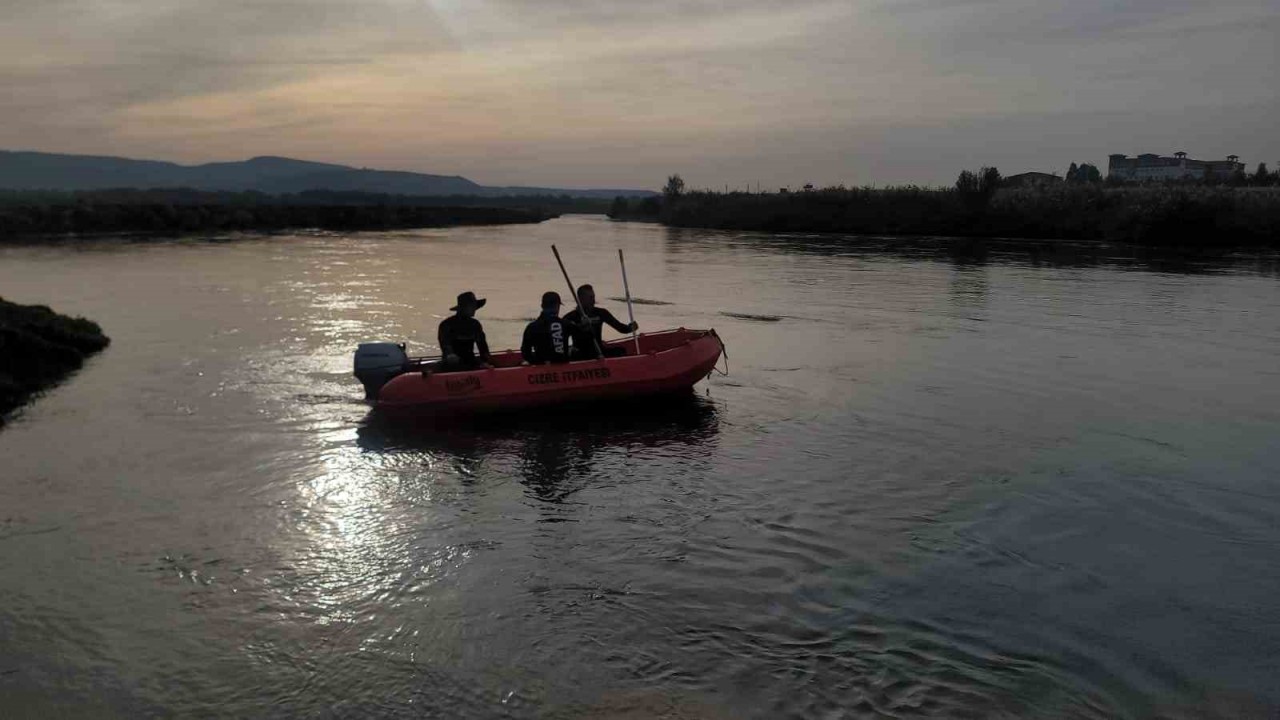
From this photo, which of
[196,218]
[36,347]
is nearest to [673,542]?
[36,347]

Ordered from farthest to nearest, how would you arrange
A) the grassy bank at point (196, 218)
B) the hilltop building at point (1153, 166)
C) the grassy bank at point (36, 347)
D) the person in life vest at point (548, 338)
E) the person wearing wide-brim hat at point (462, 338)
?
the hilltop building at point (1153, 166)
the grassy bank at point (196, 218)
the grassy bank at point (36, 347)
the person wearing wide-brim hat at point (462, 338)
the person in life vest at point (548, 338)

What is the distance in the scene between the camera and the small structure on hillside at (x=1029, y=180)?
5494 cm

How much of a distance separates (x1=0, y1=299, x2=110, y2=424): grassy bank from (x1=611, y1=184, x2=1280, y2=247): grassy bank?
1659 inches

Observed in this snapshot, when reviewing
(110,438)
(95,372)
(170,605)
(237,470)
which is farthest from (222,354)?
(170,605)

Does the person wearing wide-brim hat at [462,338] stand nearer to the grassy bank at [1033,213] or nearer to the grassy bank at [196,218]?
the grassy bank at [1033,213]

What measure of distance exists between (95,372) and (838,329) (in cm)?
1282

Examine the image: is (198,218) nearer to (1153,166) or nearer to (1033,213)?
(1033,213)

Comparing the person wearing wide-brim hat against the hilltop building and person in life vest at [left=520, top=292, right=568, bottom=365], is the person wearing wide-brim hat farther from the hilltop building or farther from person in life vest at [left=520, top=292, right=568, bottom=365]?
the hilltop building

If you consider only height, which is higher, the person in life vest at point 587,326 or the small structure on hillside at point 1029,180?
the small structure on hillside at point 1029,180

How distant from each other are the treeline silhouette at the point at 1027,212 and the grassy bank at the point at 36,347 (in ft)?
138

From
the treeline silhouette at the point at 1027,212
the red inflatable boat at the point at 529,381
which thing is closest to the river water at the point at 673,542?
the red inflatable boat at the point at 529,381

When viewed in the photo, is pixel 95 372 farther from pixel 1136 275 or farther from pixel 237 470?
pixel 1136 275

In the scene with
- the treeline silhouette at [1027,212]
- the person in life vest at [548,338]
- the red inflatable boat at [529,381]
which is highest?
the treeline silhouette at [1027,212]

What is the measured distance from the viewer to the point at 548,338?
1124 cm
